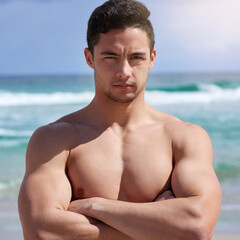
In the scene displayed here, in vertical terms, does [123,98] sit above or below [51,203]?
above

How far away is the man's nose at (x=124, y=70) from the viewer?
2246 mm

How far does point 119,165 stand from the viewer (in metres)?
2.37

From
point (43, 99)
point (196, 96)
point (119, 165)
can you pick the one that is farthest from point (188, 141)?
point (196, 96)

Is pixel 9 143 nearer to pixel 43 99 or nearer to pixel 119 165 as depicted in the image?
pixel 119 165

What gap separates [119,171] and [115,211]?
0.24m

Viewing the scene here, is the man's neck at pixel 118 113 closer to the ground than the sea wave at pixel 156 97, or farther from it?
farther from it

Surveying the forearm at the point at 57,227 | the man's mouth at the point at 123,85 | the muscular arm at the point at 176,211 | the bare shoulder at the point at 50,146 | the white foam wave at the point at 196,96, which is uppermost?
the man's mouth at the point at 123,85

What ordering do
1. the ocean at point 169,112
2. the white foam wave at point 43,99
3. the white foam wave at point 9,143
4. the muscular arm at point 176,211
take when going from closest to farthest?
the muscular arm at point 176,211, the ocean at point 169,112, the white foam wave at point 9,143, the white foam wave at point 43,99

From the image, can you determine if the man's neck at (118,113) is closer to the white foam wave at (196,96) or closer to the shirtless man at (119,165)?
the shirtless man at (119,165)

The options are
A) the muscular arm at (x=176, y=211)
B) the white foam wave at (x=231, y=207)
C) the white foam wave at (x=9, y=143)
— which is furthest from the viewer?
the white foam wave at (x=9, y=143)

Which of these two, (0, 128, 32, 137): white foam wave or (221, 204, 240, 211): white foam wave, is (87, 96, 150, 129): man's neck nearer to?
(221, 204, 240, 211): white foam wave

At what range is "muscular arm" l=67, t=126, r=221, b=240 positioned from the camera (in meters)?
2.15

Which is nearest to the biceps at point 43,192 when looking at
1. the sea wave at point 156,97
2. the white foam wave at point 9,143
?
the white foam wave at point 9,143

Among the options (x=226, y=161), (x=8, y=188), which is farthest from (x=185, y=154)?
(x=226, y=161)
